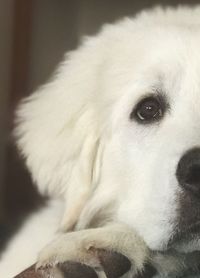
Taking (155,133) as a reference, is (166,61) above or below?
above

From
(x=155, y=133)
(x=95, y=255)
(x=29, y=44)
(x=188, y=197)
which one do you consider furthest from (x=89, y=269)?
(x=29, y=44)

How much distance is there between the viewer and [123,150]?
135cm

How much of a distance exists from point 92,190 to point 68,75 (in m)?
0.30

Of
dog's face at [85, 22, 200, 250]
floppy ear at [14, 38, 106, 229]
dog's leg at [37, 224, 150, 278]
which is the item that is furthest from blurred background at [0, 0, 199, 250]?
dog's leg at [37, 224, 150, 278]

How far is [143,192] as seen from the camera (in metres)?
1.24

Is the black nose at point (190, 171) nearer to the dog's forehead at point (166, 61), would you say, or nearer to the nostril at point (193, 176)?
the nostril at point (193, 176)

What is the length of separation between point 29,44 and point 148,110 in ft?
5.35

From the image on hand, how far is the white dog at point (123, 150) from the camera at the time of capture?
109 cm

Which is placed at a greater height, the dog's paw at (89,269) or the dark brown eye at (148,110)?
the dark brown eye at (148,110)

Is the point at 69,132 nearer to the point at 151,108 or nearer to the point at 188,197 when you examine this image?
the point at 151,108

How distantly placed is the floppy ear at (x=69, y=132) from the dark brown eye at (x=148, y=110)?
0.38ft

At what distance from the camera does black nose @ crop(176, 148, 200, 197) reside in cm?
105

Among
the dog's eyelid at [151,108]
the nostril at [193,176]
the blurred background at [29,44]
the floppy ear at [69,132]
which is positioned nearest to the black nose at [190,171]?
the nostril at [193,176]

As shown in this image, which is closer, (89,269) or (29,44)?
(89,269)
